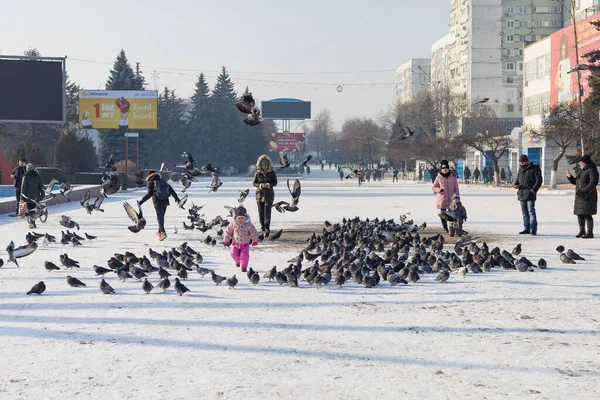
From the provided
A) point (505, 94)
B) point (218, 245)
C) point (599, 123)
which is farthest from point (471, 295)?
point (505, 94)

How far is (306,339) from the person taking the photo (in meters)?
7.17

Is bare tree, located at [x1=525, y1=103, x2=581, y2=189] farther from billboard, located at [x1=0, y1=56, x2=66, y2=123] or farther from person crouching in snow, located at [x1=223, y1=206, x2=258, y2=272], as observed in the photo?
person crouching in snow, located at [x1=223, y1=206, x2=258, y2=272]

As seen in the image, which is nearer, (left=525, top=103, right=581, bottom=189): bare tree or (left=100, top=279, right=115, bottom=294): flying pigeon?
(left=100, top=279, right=115, bottom=294): flying pigeon

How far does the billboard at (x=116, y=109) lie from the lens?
6000cm

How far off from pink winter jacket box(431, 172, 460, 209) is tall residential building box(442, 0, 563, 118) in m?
90.4

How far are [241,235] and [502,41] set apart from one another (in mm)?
101412

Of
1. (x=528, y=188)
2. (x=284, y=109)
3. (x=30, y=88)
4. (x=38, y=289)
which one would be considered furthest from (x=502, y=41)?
(x=38, y=289)

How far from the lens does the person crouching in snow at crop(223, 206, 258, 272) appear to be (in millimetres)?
11484

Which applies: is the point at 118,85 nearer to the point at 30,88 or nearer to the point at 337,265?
the point at 30,88

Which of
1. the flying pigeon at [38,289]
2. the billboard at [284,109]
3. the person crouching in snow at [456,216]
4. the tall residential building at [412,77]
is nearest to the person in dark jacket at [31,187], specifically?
the person crouching in snow at [456,216]

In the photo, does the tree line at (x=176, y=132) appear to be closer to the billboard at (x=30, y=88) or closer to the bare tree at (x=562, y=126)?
the billboard at (x=30, y=88)

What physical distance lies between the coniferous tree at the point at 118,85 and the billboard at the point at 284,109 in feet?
124

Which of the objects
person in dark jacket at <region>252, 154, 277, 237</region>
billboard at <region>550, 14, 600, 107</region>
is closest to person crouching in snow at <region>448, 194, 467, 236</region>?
person in dark jacket at <region>252, 154, 277, 237</region>

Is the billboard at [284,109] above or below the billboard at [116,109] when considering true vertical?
above
